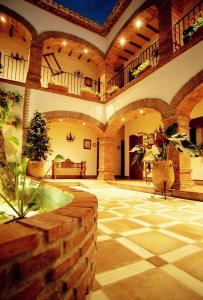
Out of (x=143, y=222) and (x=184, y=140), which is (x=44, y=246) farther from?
(x=184, y=140)

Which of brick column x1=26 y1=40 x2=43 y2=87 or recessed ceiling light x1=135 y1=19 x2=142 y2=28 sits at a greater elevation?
recessed ceiling light x1=135 y1=19 x2=142 y2=28

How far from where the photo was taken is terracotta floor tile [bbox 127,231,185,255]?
4.85ft

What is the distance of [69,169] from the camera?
9.34m

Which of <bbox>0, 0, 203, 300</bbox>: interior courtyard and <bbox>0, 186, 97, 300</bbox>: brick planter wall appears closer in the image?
<bbox>0, 186, 97, 300</bbox>: brick planter wall

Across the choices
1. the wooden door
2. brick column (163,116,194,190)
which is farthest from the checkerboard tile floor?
the wooden door

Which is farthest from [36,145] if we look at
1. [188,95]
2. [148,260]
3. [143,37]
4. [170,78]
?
[143,37]

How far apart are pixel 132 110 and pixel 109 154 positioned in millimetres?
2439

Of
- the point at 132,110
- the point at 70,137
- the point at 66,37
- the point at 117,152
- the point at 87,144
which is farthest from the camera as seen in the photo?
the point at 117,152

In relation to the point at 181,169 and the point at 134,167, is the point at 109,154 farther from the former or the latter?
the point at 181,169

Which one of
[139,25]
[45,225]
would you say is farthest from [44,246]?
[139,25]

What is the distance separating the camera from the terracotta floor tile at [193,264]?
44.9 inches

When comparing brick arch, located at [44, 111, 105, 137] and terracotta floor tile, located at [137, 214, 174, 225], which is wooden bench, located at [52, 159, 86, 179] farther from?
terracotta floor tile, located at [137, 214, 174, 225]

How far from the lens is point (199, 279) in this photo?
1077mm

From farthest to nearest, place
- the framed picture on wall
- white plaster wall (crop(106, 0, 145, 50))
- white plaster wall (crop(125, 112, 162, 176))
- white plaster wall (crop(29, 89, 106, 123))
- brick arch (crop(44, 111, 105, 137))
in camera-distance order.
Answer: the framed picture on wall
white plaster wall (crop(125, 112, 162, 176))
brick arch (crop(44, 111, 105, 137))
white plaster wall (crop(106, 0, 145, 50))
white plaster wall (crop(29, 89, 106, 123))
